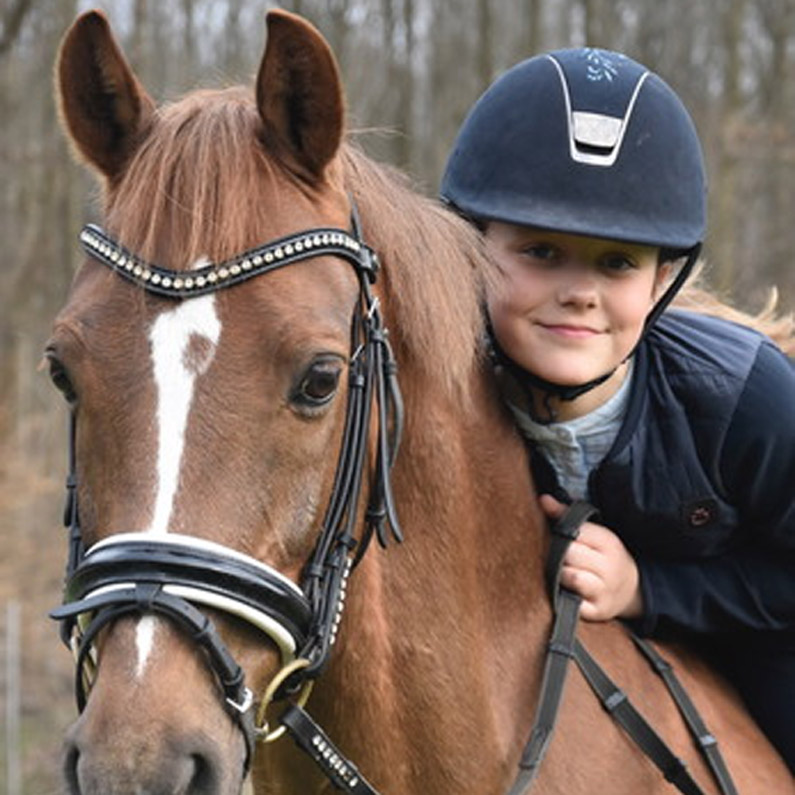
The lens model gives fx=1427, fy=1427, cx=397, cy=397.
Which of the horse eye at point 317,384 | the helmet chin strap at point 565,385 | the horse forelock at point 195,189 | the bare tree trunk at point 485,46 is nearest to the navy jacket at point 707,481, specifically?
the helmet chin strap at point 565,385

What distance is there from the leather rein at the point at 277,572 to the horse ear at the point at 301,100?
0.19 meters

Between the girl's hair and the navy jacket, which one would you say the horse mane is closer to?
the navy jacket

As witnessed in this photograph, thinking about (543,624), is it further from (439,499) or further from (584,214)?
(584,214)

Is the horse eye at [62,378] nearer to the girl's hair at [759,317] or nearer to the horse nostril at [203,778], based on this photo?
the horse nostril at [203,778]

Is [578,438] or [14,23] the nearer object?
[578,438]

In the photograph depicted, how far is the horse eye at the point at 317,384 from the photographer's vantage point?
2619mm

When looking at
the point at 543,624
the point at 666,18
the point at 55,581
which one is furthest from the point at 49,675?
the point at 666,18

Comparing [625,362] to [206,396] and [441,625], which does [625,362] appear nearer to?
[441,625]

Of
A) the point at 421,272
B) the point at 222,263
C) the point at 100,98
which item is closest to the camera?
the point at 222,263

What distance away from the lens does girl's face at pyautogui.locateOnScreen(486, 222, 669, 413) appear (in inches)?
133

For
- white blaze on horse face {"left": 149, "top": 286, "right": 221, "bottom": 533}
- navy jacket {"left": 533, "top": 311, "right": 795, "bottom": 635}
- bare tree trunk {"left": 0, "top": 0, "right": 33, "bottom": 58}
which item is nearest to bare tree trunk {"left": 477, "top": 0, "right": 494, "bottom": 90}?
bare tree trunk {"left": 0, "top": 0, "right": 33, "bottom": 58}

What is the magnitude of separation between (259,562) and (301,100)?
3.13 ft

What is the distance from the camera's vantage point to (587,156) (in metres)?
3.38

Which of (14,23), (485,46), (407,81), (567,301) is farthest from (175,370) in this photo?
(407,81)
